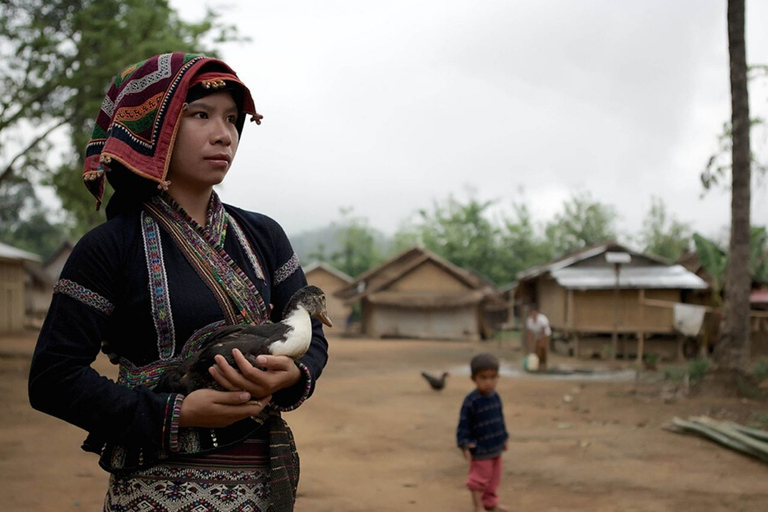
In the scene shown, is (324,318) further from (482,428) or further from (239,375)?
(482,428)

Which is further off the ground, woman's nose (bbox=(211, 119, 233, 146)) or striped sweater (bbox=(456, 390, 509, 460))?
woman's nose (bbox=(211, 119, 233, 146))

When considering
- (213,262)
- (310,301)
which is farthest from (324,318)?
(213,262)

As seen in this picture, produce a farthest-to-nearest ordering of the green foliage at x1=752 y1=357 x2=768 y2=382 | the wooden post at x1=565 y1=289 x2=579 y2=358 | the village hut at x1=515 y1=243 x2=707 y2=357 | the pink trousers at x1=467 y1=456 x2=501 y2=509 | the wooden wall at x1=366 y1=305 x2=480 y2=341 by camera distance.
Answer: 1. the wooden wall at x1=366 y1=305 x2=480 y2=341
2. the wooden post at x1=565 y1=289 x2=579 y2=358
3. the village hut at x1=515 y1=243 x2=707 y2=357
4. the green foliage at x1=752 y1=357 x2=768 y2=382
5. the pink trousers at x1=467 y1=456 x2=501 y2=509

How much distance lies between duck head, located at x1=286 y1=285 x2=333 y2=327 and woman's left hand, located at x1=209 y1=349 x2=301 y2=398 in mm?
168

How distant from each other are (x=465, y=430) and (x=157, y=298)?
4013 mm

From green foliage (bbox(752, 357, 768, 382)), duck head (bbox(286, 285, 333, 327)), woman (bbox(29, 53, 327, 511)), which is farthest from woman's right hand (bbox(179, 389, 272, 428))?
green foliage (bbox(752, 357, 768, 382))

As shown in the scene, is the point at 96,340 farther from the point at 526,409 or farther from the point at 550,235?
the point at 550,235

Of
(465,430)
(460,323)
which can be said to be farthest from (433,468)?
(460,323)

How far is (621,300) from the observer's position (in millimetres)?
19875

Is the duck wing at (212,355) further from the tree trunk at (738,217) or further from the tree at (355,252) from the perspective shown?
the tree at (355,252)

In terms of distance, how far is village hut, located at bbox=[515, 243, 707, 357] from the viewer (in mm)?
19359

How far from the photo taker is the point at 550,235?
156ft

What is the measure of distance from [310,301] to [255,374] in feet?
0.95

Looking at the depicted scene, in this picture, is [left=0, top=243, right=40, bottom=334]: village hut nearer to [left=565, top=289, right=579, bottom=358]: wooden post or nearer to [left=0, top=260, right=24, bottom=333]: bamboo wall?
[left=0, top=260, right=24, bottom=333]: bamboo wall
